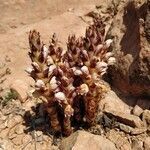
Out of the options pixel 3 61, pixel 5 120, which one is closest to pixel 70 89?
pixel 5 120

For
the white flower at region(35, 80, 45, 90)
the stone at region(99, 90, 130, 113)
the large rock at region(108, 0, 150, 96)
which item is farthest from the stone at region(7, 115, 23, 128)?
the large rock at region(108, 0, 150, 96)

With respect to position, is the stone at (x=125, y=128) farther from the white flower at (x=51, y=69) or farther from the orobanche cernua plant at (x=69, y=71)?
the white flower at (x=51, y=69)

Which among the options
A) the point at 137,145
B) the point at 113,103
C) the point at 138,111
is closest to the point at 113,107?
the point at 113,103

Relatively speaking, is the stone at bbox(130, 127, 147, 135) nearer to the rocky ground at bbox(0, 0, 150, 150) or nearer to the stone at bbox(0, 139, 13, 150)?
the rocky ground at bbox(0, 0, 150, 150)

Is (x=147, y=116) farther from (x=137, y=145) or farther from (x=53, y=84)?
(x=53, y=84)

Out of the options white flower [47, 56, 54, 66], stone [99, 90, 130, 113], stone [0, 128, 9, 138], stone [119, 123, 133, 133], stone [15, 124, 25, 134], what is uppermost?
white flower [47, 56, 54, 66]

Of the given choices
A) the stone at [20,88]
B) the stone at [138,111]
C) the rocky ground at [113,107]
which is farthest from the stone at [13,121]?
the stone at [138,111]
